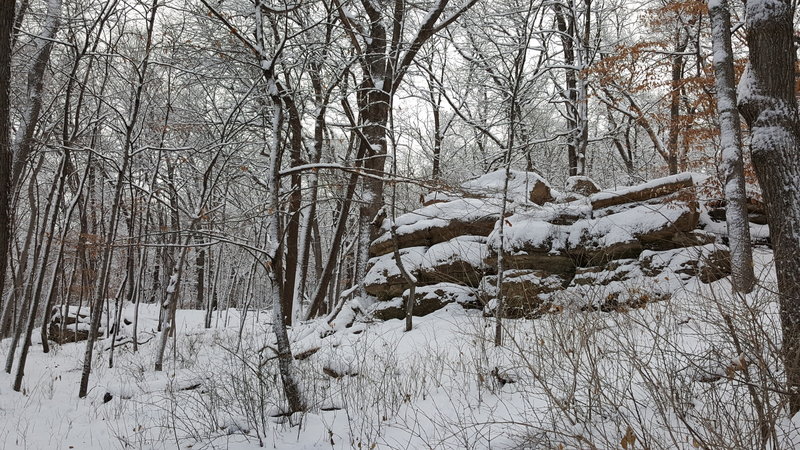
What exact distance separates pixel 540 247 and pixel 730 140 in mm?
3329

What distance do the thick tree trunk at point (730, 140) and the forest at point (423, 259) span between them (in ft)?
0.10

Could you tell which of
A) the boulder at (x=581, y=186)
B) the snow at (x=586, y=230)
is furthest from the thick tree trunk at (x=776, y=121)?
the boulder at (x=581, y=186)

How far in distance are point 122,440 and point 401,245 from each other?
21.0 ft

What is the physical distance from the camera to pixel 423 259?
365 inches

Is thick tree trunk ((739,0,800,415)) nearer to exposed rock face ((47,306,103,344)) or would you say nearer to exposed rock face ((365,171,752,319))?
exposed rock face ((365,171,752,319))

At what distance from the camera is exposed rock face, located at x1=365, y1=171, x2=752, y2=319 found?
7.77 m

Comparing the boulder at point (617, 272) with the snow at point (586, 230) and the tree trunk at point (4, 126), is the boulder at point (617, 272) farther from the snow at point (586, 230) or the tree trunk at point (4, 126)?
the tree trunk at point (4, 126)

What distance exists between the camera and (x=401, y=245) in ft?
32.6

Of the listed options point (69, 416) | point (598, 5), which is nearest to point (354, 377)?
point (69, 416)

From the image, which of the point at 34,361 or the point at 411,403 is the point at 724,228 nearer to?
the point at 411,403

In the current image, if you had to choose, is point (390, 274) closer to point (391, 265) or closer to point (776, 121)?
point (391, 265)

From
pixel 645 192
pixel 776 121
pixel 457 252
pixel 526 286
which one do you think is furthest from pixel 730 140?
pixel 457 252

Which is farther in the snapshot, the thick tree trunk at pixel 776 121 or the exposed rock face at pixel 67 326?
the exposed rock face at pixel 67 326

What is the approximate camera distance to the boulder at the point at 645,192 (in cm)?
834
